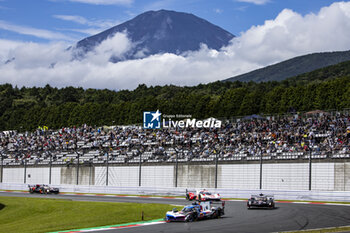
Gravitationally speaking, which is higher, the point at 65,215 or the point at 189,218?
the point at 189,218

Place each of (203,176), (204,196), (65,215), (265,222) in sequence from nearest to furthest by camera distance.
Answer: (265,222) < (65,215) < (204,196) < (203,176)

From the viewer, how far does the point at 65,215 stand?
31281 mm

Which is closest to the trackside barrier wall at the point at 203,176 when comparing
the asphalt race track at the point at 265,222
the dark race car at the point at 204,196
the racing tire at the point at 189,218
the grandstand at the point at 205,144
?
the grandstand at the point at 205,144

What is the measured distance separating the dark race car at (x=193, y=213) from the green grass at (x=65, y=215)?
9.42ft

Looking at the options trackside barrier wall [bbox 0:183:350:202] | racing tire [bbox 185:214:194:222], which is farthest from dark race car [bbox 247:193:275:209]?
trackside barrier wall [bbox 0:183:350:202]

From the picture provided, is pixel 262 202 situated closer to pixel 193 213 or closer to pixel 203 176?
pixel 193 213

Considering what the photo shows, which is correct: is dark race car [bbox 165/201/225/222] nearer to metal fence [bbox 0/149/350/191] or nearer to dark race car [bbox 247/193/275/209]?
dark race car [bbox 247/193/275/209]

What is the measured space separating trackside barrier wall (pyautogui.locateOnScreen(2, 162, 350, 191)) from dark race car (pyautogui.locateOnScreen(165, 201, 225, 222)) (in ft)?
55.0

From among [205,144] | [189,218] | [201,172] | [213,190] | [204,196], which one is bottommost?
[213,190]

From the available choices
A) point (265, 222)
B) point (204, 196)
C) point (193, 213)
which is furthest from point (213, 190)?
point (265, 222)

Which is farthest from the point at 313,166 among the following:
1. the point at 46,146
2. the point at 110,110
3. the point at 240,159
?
the point at 110,110

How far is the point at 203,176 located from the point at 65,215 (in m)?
21.8

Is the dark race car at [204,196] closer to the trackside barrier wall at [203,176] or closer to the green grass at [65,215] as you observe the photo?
the green grass at [65,215]

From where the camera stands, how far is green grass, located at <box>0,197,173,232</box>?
2783 centimetres
